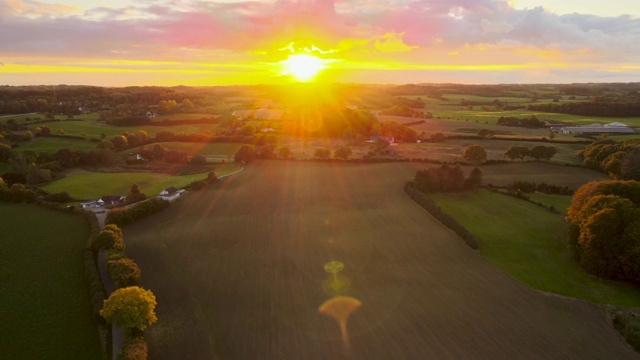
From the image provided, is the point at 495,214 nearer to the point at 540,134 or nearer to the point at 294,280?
the point at 294,280

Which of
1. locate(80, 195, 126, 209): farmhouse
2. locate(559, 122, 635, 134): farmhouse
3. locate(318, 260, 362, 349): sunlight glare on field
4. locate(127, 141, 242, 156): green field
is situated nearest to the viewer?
locate(318, 260, 362, 349): sunlight glare on field

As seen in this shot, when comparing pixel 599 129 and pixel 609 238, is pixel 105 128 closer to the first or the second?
pixel 609 238

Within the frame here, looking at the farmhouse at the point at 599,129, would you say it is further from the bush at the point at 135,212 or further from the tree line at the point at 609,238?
the bush at the point at 135,212

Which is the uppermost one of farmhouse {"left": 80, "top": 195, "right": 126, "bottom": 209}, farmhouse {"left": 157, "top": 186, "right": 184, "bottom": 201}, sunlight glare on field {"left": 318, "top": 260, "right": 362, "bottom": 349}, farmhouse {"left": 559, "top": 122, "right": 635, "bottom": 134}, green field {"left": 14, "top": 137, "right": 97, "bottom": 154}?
farmhouse {"left": 559, "top": 122, "right": 635, "bottom": 134}

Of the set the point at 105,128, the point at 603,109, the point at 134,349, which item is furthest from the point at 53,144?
the point at 603,109

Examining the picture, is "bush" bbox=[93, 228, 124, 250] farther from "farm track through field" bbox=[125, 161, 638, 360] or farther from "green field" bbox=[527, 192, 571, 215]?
"green field" bbox=[527, 192, 571, 215]

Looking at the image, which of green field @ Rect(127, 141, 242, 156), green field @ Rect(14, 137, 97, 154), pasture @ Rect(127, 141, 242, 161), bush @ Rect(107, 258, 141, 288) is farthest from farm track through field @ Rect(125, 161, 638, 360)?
green field @ Rect(14, 137, 97, 154)
